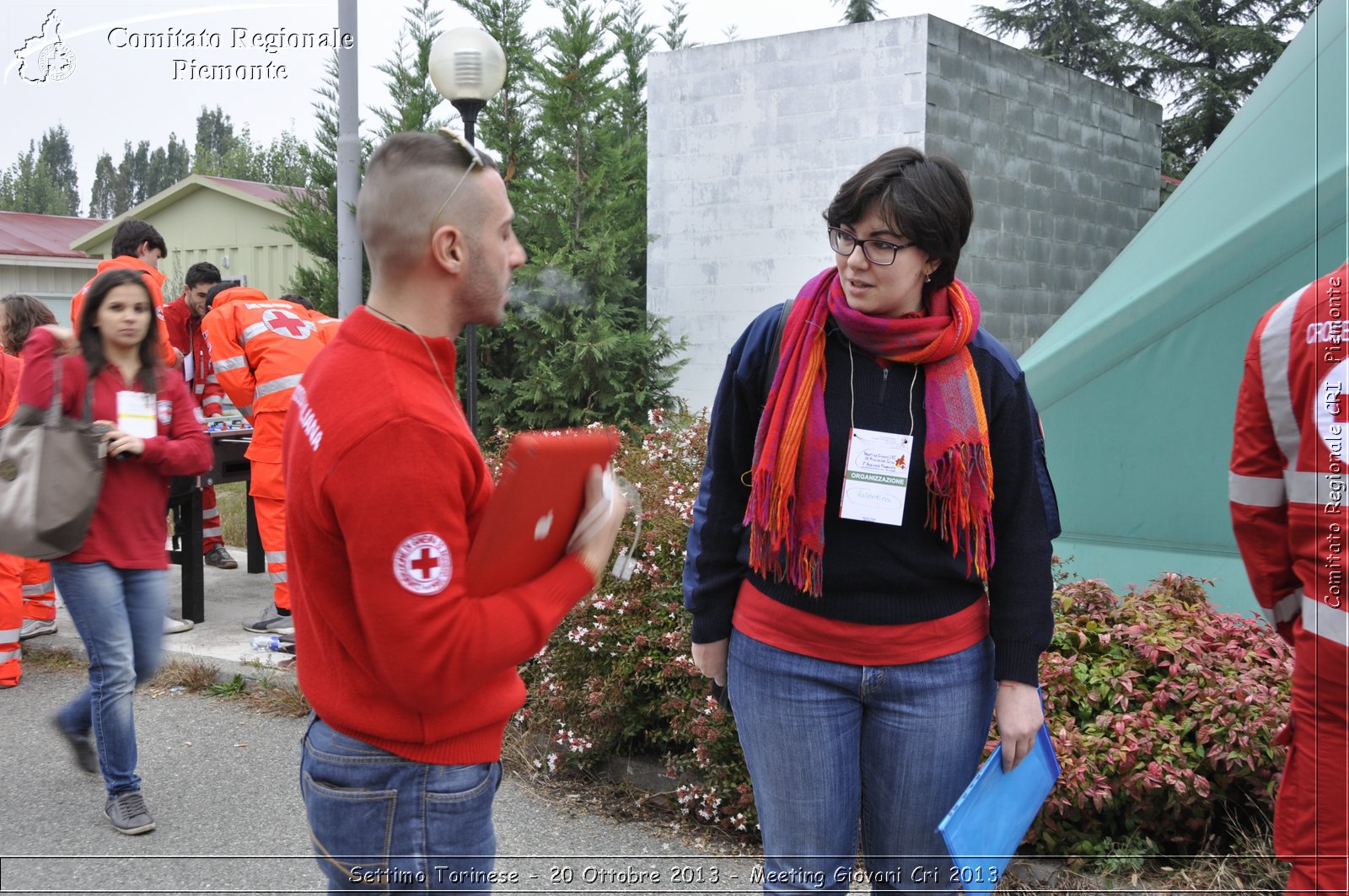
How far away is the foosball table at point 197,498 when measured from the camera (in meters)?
7.20

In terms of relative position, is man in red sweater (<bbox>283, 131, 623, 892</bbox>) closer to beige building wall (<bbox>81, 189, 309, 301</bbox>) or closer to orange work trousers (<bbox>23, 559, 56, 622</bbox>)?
orange work trousers (<bbox>23, 559, 56, 622</bbox>)

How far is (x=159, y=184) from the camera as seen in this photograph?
69.8 metres

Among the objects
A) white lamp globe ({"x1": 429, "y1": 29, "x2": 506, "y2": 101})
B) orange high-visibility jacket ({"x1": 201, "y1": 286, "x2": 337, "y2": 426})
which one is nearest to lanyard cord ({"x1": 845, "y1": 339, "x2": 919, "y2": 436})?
orange high-visibility jacket ({"x1": 201, "y1": 286, "x2": 337, "y2": 426})

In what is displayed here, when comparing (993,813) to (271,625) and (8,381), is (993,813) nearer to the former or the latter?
(271,625)

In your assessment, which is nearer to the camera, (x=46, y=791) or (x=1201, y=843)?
(x=1201, y=843)

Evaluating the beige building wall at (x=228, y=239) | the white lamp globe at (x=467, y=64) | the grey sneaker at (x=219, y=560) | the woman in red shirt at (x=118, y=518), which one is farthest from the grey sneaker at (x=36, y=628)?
the beige building wall at (x=228, y=239)

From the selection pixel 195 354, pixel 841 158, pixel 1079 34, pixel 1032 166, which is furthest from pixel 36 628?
pixel 1079 34

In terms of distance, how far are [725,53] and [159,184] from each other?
2679 inches

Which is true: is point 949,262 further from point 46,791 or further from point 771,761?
point 46,791

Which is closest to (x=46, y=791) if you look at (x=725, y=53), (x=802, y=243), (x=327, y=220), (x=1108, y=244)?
(x=802, y=243)

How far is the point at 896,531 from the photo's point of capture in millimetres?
2410

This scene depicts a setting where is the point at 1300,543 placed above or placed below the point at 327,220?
below

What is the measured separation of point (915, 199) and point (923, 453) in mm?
536

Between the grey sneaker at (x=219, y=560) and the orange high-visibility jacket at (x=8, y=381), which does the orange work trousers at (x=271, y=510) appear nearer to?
the orange high-visibility jacket at (x=8, y=381)
